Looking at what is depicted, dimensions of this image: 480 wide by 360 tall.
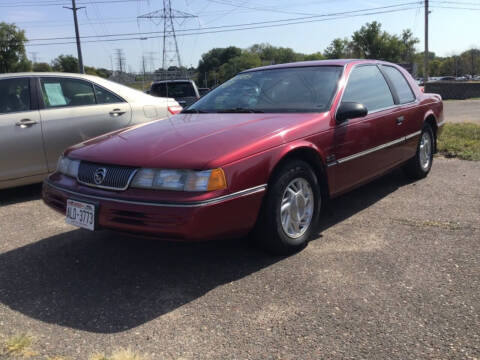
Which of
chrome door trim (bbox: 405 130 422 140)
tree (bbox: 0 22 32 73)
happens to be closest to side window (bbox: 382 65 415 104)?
chrome door trim (bbox: 405 130 422 140)

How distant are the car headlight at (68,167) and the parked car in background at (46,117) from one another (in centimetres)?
185

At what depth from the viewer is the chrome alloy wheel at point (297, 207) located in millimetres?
3287

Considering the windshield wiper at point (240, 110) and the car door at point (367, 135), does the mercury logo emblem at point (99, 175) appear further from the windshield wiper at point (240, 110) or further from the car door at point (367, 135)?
the car door at point (367, 135)

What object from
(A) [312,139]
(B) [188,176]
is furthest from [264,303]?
(A) [312,139]

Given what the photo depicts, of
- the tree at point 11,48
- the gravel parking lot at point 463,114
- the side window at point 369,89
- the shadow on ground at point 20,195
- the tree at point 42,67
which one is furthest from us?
the tree at point 42,67

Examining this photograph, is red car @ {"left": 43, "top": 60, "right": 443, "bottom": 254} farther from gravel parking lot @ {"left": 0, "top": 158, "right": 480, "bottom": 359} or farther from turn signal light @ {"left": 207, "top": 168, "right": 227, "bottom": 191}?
gravel parking lot @ {"left": 0, "top": 158, "right": 480, "bottom": 359}

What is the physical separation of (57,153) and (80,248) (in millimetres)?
2026

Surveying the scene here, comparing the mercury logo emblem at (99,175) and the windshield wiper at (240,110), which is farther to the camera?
the windshield wiper at (240,110)

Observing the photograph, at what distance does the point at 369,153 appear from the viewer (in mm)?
4164

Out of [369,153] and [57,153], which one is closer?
[369,153]

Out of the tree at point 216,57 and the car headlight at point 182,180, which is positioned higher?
the tree at point 216,57

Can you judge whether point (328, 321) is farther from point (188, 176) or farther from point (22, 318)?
point (22, 318)

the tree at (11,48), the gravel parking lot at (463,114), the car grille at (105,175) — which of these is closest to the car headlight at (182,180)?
the car grille at (105,175)

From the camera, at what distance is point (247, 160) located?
2955mm
